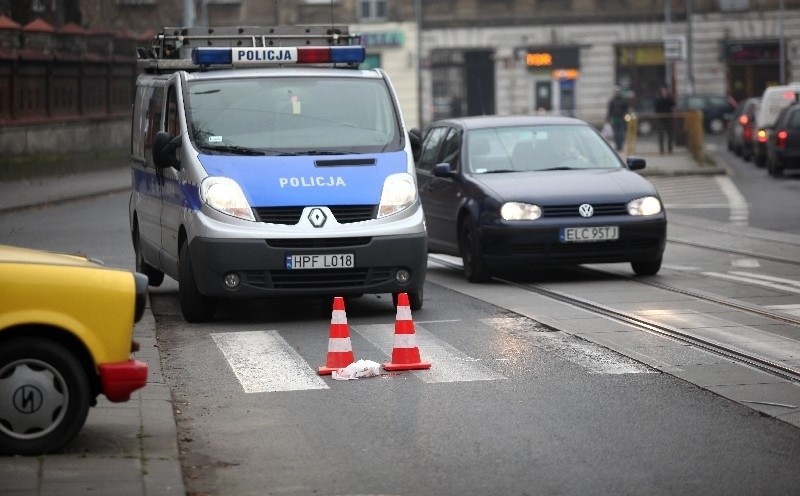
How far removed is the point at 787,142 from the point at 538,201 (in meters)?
22.5

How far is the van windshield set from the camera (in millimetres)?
13055

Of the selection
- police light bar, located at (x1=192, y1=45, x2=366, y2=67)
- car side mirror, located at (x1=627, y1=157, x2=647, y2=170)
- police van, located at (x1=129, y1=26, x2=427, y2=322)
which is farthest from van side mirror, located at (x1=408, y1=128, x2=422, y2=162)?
car side mirror, located at (x1=627, y1=157, x2=647, y2=170)

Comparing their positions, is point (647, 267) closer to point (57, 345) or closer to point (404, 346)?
point (404, 346)

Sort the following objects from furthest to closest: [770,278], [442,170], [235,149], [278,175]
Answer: [442,170]
[770,278]
[235,149]
[278,175]

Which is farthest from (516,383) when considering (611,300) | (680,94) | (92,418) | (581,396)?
(680,94)

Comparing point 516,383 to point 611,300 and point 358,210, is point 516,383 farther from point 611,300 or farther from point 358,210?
point 611,300

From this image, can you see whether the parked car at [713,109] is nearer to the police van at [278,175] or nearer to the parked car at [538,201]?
the parked car at [538,201]

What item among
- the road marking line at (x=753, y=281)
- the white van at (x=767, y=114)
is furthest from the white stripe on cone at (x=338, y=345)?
the white van at (x=767, y=114)

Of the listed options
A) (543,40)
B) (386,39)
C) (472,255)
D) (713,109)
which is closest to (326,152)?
(472,255)

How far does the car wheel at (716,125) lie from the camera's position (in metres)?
67.0

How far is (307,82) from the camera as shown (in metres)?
13.6

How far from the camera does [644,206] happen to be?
15492mm

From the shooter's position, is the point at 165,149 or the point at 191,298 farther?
the point at 165,149

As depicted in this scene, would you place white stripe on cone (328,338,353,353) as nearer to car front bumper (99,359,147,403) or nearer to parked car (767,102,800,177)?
car front bumper (99,359,147,403)
